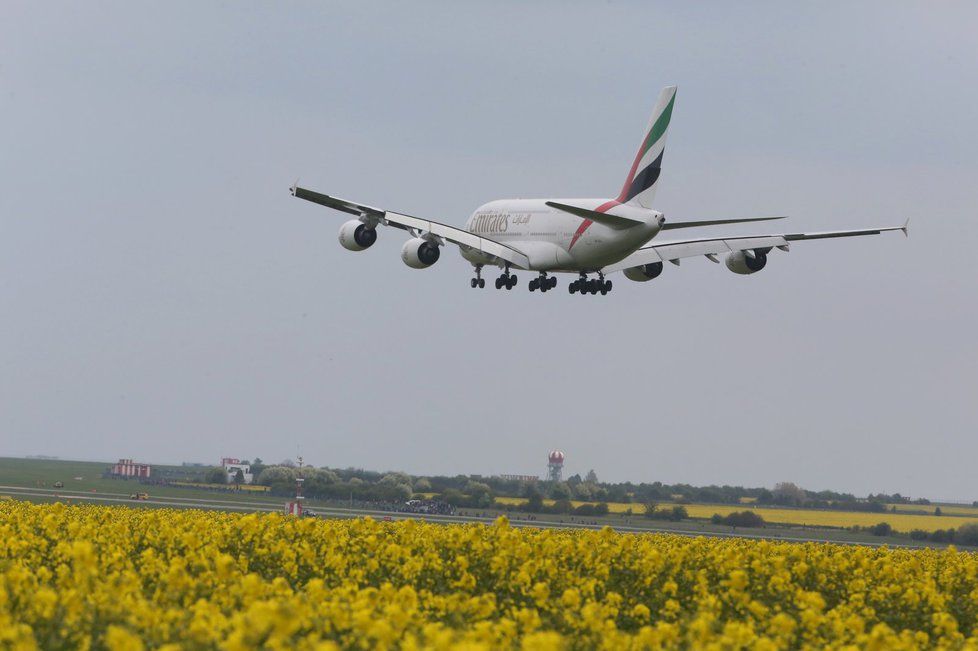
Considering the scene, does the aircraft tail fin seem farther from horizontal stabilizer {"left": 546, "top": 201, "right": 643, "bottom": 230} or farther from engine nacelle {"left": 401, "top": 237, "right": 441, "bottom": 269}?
engine nacelle {"left": 401, "top": 237, "right": 441, "bottom": 269}

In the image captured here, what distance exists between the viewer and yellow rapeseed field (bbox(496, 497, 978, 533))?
112250 mm

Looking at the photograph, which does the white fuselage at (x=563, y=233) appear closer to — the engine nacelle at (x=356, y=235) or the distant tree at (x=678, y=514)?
the engine nacelle at (x=356, y=235)

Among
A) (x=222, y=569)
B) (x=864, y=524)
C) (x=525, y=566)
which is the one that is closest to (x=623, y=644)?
(x=222, y=569)

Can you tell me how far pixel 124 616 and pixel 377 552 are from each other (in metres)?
8.81

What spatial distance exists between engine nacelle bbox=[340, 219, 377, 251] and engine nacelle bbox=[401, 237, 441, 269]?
303 cm

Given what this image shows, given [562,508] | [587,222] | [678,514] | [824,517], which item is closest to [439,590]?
[587,222]

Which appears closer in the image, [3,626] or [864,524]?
[3,626]

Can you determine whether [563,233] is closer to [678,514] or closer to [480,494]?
[678,514]

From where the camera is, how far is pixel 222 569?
56.1ft

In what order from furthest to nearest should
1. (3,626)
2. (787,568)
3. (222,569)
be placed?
(787,568) < (222,569) < (3,626)

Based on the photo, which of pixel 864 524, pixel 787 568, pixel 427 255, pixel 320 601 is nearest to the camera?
pixel 320 601

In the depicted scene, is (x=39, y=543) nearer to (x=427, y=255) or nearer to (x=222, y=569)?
(x=222, y=569)

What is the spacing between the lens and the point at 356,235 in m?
55.5

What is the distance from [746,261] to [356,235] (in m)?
17.9
